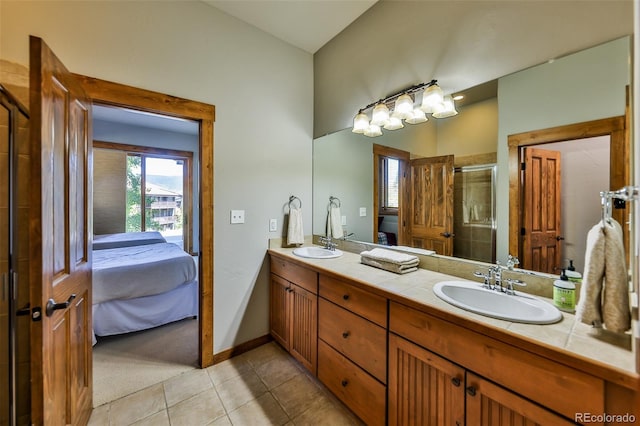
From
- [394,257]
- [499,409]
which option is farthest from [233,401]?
[499,409]

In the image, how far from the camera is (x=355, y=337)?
1.52 m

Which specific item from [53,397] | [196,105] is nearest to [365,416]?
[53,397]

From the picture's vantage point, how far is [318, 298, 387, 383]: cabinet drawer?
1.37 metres

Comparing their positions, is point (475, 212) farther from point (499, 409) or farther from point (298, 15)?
point (298, 15)

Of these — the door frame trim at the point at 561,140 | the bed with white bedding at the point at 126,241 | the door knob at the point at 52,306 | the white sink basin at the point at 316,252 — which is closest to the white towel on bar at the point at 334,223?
the white sink basin at the point at 316,252

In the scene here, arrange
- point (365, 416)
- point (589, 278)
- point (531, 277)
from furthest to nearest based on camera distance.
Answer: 1. point (365, 416)
2. point (531, 277)
3. point (589, 278)

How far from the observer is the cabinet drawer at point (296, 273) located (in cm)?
185

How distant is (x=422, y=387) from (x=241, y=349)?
1614mm

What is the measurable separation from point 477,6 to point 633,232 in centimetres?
137

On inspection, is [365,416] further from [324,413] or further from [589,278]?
[589,278]

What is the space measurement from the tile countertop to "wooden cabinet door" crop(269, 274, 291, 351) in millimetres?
998

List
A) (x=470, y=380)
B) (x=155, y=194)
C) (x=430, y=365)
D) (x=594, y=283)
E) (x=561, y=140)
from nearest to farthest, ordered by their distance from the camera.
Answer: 1. (x=594, y=283)
2. (x=470, y=380)
3. (x=430, y=365)
4. (x=561, y=140)
5. (x=155, y=194)

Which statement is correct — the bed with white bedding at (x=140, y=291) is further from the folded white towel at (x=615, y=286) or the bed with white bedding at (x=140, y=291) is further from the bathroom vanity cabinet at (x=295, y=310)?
the folded white towel at (x=615, y=286)

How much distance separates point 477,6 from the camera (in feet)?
4.79
